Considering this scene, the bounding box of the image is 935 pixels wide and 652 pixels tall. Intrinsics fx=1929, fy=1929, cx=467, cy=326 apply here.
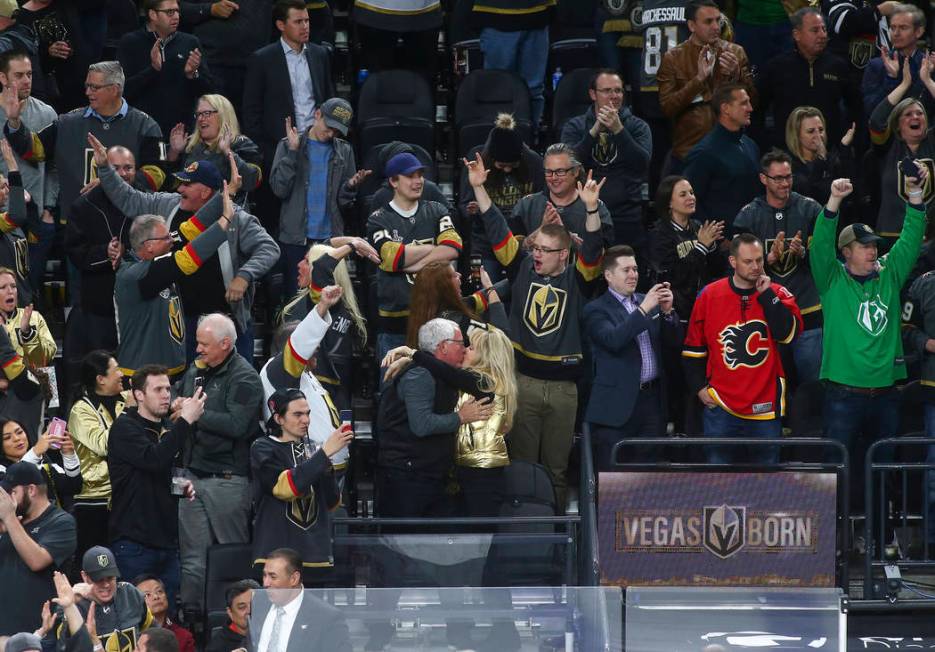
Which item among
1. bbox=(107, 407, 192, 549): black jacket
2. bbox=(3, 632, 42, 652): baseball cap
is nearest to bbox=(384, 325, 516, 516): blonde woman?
bbox=(107, 407, 192, 549): black jacket

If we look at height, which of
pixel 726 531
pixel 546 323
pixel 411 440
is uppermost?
pixel 546 323

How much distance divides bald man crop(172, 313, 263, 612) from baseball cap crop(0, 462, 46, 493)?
1.15 meters

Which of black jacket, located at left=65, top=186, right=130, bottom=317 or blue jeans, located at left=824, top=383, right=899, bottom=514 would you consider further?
black jacket, located at left=65, top=186, right=130, bottom=317

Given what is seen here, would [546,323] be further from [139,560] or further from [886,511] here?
[139,560]

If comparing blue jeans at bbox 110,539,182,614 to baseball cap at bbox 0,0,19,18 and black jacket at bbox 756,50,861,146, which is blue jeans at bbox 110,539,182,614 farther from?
black jacket at bbox 756,50,861,146

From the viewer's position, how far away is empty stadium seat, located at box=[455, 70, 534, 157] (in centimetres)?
1412

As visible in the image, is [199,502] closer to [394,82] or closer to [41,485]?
[41,485]

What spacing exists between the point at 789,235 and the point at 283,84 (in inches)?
149

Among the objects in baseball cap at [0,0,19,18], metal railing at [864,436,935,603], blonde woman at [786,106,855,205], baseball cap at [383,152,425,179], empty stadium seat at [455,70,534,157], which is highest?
baseball cap at [0,0,19,18]

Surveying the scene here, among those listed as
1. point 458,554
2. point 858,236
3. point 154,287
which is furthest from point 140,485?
point 858,236

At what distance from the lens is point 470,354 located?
1122cm

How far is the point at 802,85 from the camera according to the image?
46.9 feet

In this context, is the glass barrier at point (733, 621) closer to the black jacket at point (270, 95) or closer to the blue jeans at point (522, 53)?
the black jacket at point (270, 95)

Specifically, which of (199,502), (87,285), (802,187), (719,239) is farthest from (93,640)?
(802,187)
